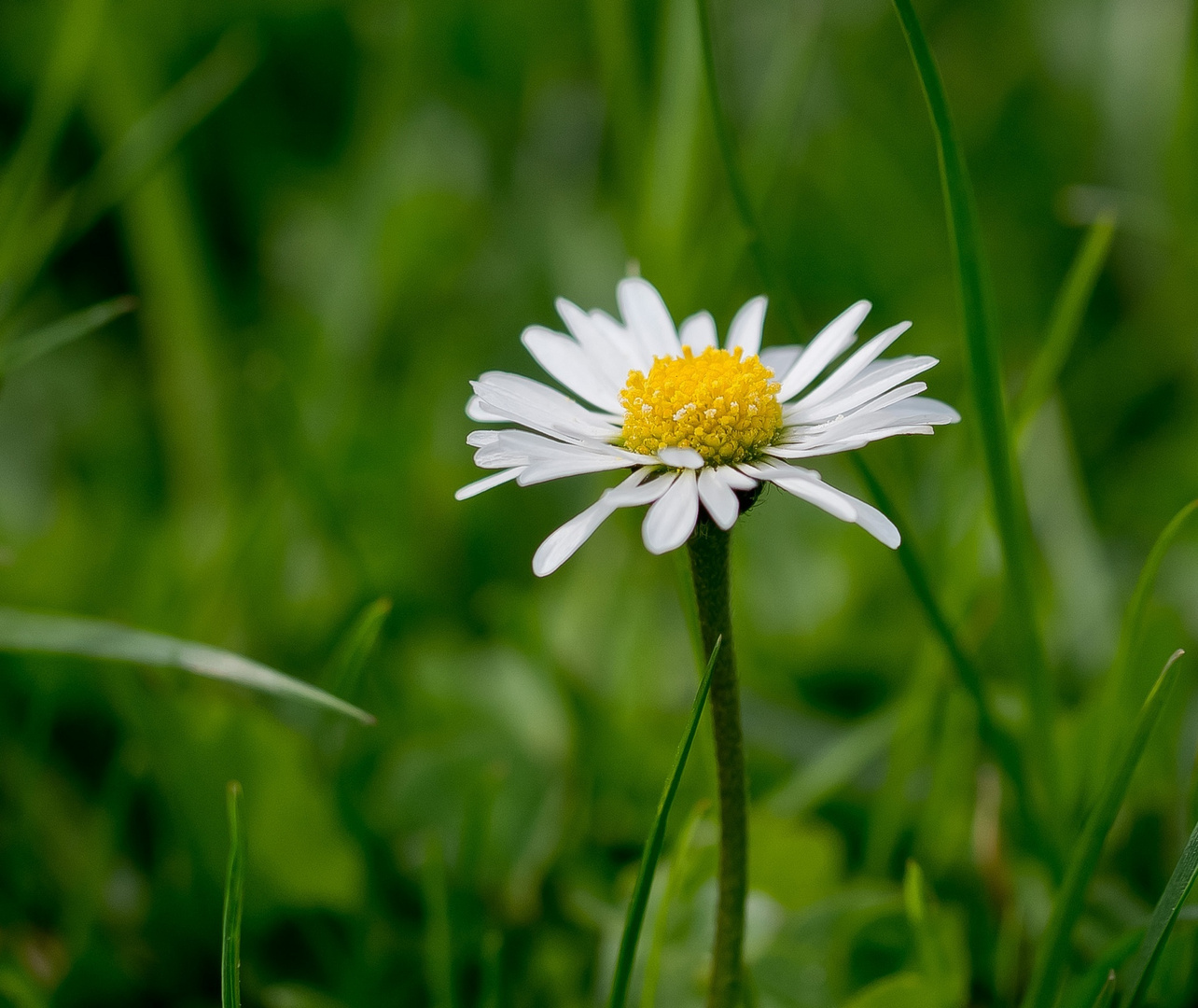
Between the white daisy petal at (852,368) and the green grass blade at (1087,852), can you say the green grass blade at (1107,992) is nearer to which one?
the green grass blade at (1087,852)

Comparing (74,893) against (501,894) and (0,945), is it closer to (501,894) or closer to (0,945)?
(0,945)

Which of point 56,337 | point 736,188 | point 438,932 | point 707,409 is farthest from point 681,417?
point 56,337

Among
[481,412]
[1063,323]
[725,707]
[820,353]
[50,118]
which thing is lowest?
[725,707]

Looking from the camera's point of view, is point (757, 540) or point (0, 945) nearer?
point (0, 945)

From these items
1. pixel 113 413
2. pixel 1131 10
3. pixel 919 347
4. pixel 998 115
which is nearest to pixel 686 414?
pixel 919 347

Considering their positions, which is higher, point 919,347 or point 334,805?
point 919,347

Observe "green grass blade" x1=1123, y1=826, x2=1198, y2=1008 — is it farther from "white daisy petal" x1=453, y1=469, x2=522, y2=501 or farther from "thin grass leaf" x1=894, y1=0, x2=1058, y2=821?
"white daisy petal" x1=453, y1=469, x2=522, y2=501

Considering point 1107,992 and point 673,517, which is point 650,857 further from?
point 1107,992
